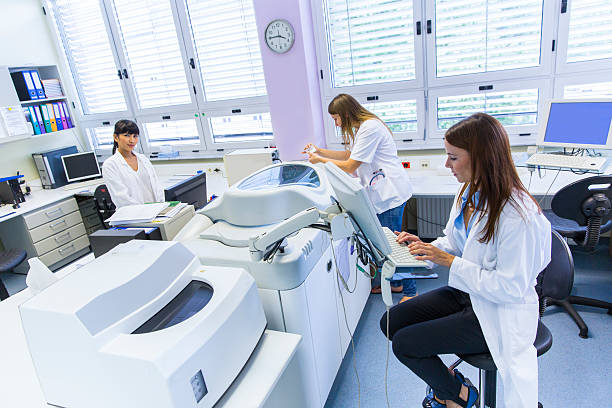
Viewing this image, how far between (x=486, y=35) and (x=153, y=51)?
3142 millimetres

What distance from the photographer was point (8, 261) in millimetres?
2748

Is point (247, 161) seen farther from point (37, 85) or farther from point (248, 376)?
point (37, 85)

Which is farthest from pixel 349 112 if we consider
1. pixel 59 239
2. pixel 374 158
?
pixel 59 239

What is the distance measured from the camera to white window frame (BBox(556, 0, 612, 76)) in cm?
262

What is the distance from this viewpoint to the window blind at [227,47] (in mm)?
3582

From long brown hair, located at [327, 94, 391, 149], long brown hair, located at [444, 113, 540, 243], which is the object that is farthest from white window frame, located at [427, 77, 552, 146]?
long brown hair, located at [444, 113, 540, 243]

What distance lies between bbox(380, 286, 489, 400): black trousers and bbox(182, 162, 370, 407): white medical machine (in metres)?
0.28

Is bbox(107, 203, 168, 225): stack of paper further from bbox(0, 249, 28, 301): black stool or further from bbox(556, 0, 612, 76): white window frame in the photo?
bbox(556, 0, 612, 76): white window frame

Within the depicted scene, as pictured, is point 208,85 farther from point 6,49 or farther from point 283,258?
point 283,258

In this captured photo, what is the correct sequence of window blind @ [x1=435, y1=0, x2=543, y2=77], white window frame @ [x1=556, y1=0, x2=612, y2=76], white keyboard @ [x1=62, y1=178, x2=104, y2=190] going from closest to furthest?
white window frame @ [x1=556, y1=0, x2=612, y2=76] < window blind @ [x1=435, y1=0, x2=543, y2=77] < white keyboard @ [x1=62, y1=178, x2=104, y2=190]

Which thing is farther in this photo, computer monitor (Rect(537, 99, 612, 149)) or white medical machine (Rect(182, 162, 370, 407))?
computer monitor (Rect(537, 99, 612, 149))

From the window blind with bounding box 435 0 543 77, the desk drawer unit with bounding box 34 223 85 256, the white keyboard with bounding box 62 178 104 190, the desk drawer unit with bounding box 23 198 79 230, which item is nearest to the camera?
the window blind with bounding box 435 0 543 77

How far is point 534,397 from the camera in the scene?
3.98 ft

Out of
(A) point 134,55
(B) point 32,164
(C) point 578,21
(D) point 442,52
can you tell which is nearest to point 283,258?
(D) point 442,52
